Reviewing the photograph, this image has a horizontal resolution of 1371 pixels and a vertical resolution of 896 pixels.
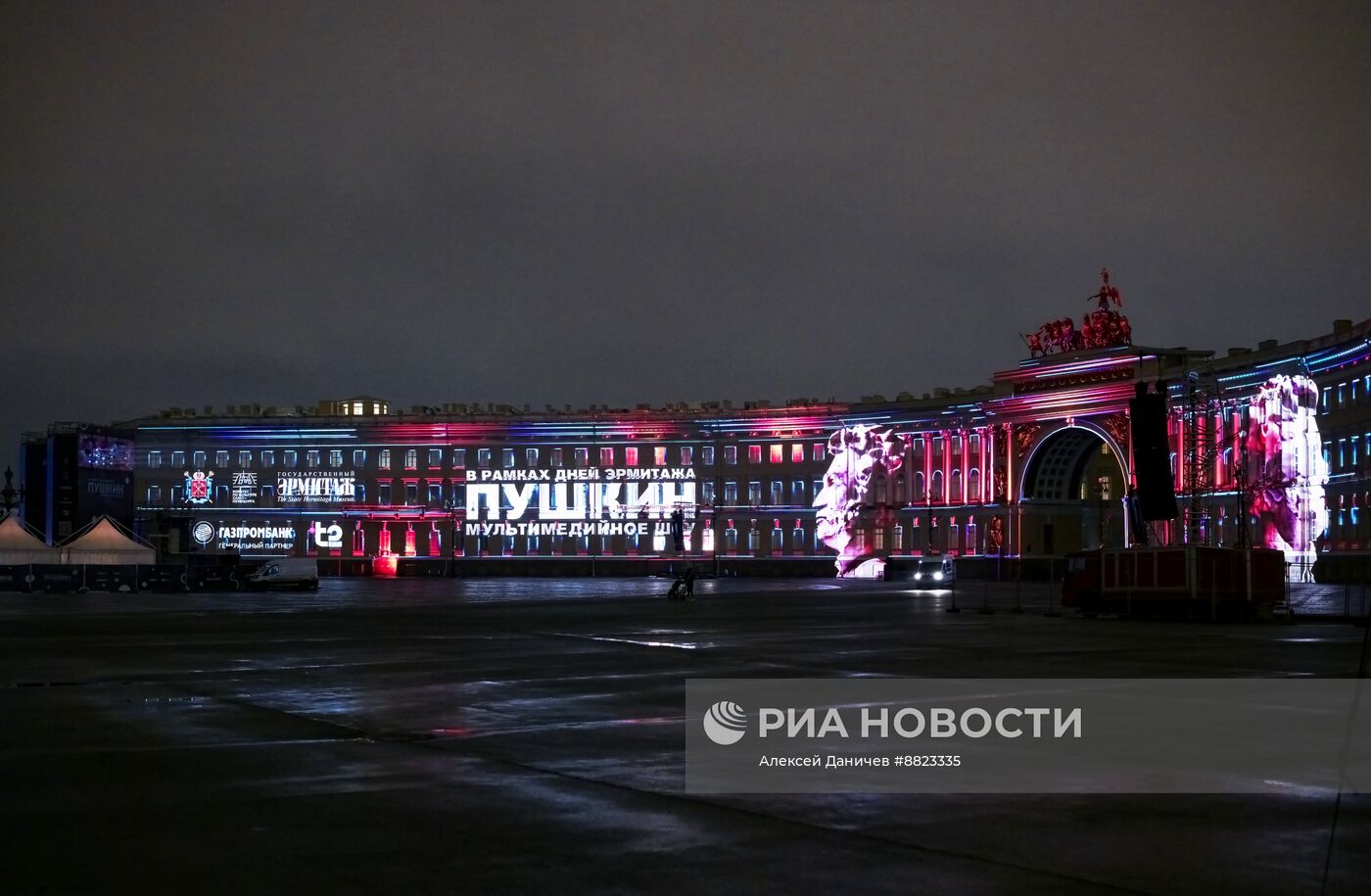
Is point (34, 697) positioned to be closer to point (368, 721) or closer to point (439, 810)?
point (368, 721)

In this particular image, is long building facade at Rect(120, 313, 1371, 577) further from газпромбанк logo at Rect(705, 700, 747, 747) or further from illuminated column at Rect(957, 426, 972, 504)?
газпромбанк logo at Rect(705, 700, 747, 747)

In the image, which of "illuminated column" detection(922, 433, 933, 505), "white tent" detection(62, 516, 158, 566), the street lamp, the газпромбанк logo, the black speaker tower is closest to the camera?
→ the газпромбанк logo

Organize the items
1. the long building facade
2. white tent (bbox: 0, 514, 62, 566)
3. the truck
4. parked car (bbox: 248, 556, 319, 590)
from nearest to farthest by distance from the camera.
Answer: the truck, parked car (bbox: 248, 556, 319, 590), white tent (bbox: 0, 514, 62, 566), the long building facade

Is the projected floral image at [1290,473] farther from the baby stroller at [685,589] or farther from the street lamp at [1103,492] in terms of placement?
the baby stroller at [685,589]

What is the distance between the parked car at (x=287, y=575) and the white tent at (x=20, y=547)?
39.6ft

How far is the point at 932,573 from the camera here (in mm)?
99250

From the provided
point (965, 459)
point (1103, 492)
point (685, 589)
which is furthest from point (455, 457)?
point (685, 589)

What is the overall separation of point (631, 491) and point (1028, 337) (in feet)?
135

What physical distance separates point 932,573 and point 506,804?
89.9m

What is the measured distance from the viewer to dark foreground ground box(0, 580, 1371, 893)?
29.5ft

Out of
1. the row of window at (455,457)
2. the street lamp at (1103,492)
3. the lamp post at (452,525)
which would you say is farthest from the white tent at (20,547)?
the street lamp at (1103,492)

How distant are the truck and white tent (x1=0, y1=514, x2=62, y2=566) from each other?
6043cm

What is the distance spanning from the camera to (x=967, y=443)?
123938 millimetres

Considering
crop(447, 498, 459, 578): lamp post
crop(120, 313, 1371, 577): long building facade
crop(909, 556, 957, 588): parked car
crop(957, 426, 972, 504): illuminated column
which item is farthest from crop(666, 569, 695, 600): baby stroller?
crop(447, 498, 459, 578): lamp post
